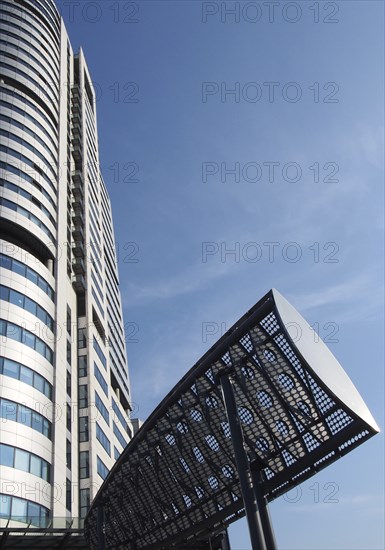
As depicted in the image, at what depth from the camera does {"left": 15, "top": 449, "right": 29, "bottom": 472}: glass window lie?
32794mm

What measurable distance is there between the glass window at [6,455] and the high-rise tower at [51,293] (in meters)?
0.06

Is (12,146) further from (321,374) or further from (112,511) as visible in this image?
(321,374)

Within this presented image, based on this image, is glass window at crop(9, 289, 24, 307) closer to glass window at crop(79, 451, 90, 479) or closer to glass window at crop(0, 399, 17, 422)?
glass window at crop(0, 399, 17, 422)

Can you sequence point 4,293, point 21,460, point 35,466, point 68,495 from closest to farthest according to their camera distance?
point 21,460
point 35,466
point 68,495
point 4,293

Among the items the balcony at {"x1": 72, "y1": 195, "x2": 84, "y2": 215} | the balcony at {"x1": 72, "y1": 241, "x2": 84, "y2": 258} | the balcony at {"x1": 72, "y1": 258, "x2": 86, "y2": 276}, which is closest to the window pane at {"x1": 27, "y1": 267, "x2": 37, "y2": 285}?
the balcony at {"x1": 72, "y1": 258, "x2": 86, "y2": 276}

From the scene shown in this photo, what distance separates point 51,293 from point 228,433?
1128 inches

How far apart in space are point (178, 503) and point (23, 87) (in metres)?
46.1

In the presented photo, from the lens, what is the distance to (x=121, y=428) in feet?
186

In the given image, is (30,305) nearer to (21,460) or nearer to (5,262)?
(5,262)

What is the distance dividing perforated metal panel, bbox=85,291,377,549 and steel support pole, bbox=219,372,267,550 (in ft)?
1.59

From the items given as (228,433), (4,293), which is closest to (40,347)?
(4,293)

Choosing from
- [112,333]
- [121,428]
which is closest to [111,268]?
[112,333]

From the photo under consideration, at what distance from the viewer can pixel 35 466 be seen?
3394 cm

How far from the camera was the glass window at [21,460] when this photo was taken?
3279 cm
